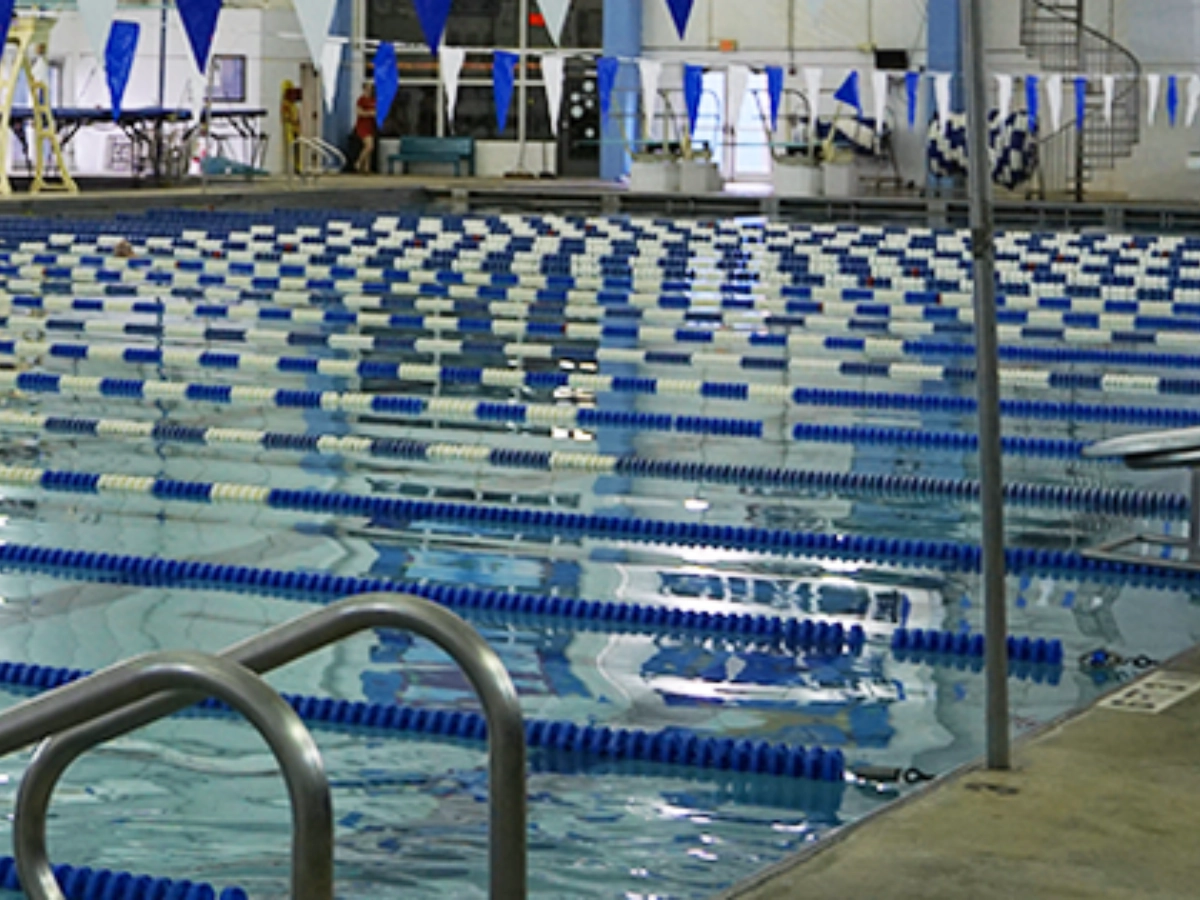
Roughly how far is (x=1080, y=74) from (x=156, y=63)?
1119 centimetres

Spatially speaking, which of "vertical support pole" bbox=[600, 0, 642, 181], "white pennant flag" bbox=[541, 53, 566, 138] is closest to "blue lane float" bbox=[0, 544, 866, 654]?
"white pennant flag" bbox=[541, 53, 566, 138]

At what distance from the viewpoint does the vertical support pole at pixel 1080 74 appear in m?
21.6

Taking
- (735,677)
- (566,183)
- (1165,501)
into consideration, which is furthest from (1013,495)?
(566,183)

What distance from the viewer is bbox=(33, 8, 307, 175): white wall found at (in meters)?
24.9

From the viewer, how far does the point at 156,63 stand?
25297 millimetres

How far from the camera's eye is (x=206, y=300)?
498 inches

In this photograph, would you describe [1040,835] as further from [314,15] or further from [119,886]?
[314,15]

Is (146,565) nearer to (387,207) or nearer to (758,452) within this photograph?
(758,452)

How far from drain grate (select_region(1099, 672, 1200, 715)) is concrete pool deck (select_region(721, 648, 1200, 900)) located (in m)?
0.20

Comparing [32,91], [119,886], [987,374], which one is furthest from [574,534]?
[32,91]

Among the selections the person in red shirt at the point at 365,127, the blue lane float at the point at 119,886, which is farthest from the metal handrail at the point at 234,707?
the person in red shirt at the point at 365,127

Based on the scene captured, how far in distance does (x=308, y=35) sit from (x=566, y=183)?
16.9 metres

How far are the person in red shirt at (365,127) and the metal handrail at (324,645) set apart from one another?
25.4 metres

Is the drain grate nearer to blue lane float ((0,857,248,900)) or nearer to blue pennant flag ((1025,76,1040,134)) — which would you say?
blue lane float ((0,857,248,900))
